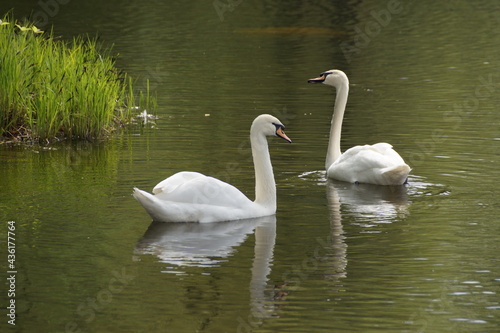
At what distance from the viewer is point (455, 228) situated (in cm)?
991

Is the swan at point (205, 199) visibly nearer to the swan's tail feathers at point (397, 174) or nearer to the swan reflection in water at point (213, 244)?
the swan reflection in water at point (213, 244)

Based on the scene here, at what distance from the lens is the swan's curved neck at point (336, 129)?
13141 mm

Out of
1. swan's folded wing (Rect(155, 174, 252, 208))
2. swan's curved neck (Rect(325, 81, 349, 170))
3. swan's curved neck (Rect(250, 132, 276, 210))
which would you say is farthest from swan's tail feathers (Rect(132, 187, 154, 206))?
swan's curved neck (Rect(325, 81, 349, 170))

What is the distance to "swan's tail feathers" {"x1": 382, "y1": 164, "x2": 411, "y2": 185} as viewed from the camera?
11820 mm

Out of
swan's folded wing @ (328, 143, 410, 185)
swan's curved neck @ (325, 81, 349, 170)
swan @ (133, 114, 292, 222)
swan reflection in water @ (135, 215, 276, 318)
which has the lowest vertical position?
swan reflection in water @ (135, 215, 276, 318)

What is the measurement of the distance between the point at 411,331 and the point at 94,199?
4977 mm

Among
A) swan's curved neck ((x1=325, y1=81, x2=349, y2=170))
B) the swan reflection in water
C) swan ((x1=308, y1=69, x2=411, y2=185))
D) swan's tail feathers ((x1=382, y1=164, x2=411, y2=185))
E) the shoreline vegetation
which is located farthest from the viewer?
the shoreline vegetation

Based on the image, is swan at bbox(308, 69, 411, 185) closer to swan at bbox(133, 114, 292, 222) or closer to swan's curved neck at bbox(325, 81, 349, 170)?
swan's curved neck at bbox(325, 81, 349, 170)

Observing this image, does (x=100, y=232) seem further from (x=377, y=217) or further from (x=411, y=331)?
(x=411, y=331)

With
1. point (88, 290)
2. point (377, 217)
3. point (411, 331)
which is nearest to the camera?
point (411, 331)

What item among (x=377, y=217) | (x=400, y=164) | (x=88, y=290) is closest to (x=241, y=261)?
(x=88, y=290)

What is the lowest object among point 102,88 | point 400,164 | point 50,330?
point 50,330

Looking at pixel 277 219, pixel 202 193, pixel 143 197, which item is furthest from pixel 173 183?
pixel 277 219

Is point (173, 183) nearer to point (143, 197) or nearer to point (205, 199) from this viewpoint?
point (205, 199)
